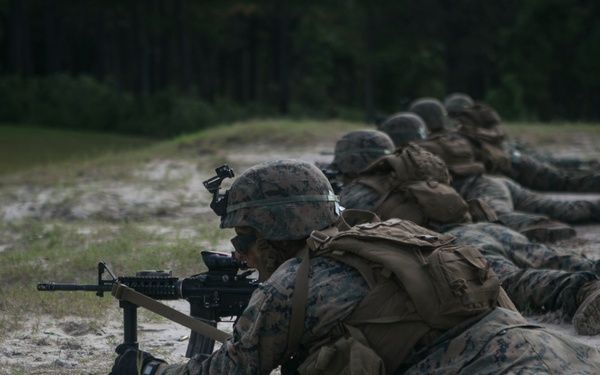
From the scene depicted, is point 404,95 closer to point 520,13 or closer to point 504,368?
point 520,13

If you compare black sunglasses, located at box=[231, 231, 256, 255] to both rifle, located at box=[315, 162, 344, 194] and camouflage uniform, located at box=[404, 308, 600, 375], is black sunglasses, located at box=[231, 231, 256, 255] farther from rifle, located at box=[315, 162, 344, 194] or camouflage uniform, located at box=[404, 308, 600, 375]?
rifle, located at box=[315, 162, 344, 194]

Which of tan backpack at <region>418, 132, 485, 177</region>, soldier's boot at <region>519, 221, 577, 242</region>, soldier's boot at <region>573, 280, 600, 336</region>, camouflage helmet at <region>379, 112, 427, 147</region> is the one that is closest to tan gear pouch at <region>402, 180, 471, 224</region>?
soldier's boot at <region>573, 280, 600, 336</region>

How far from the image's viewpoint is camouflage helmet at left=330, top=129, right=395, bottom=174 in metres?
8.26

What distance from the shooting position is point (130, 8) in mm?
42438

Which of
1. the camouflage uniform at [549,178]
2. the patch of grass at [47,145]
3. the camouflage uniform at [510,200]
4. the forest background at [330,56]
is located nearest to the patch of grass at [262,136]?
the patch of grass at [47,145]

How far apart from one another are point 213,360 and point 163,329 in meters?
2.59

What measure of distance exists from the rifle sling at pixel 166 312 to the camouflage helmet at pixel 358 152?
12.2 ft

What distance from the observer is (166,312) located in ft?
15.4

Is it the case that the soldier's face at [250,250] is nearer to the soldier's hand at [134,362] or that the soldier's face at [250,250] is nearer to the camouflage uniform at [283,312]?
the camouflage uniform at [283,312]

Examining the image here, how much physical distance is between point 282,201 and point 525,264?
10.9ft

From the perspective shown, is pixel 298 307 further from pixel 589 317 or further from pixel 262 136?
pixel 262 136

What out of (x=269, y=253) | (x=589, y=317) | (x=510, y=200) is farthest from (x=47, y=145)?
(x=269, y=253)

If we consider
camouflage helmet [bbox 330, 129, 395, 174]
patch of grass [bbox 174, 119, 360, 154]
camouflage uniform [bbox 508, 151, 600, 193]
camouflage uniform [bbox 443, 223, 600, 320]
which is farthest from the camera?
patch of grass [bbox 174, 119, 360, 154]

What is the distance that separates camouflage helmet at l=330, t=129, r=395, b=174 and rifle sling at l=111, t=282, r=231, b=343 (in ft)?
12.2
